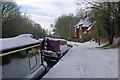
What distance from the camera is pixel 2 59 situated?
1.98m

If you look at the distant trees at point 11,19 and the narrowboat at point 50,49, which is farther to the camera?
the distant trees at point 11,19

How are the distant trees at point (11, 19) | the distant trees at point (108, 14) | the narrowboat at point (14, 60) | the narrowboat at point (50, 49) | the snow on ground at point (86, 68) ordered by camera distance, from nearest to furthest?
the narrowboat at point (14, 60)
the snow on ground at point (86, 68)
the narrowboat at point (50, 49)
the distant trees at point (108, 14)
the distant trees at point (11, 19)

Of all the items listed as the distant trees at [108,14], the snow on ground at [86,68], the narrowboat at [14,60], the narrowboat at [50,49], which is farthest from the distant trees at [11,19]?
the narrowboat at [14,60]

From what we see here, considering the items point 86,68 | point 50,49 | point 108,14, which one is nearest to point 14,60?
point 86,68

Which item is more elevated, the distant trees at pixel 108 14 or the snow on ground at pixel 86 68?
the distant trees at pixel 108 14

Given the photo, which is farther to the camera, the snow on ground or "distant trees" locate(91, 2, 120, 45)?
"distant trees" locate(91, 2, 120, 45)

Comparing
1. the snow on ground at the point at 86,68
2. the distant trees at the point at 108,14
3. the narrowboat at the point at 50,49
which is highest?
the distant trees at the point at 108,14

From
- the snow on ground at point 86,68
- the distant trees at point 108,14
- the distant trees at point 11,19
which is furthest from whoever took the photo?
the distant trees at point 11,19

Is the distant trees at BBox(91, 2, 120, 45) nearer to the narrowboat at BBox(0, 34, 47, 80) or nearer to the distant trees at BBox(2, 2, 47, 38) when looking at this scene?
the distant trees at BBox(2, 2, 47, 38)

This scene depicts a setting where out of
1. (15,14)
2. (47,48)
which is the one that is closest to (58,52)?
(47,48)

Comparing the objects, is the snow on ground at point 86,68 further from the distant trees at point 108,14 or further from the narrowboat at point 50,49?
the distant trees at point 108,14

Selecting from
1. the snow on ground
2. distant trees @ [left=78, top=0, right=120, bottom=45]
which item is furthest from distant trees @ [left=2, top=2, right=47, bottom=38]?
the snow on ground

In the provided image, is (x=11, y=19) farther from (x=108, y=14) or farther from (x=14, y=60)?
(x=14, y=60)

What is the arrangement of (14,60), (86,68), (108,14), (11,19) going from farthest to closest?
(11,19), (108,14), (86,68), (14,60)
